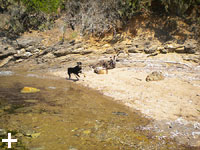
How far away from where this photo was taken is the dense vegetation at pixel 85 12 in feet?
53.1

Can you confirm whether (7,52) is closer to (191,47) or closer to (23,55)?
(23,55)

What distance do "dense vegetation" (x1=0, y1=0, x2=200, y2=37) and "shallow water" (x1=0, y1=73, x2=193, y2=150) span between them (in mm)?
12902

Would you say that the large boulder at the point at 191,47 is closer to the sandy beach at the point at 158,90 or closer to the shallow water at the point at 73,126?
the sandy beach at the point at 158,90

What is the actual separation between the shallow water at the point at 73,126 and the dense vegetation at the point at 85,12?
1290 centimetres

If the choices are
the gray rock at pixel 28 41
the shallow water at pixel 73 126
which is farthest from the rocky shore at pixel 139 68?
the shallow water at pixel 73 126

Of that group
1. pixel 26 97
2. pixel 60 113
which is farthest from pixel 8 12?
pixel 60 113

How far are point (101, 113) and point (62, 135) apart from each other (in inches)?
71.5

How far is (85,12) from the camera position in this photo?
776 inches

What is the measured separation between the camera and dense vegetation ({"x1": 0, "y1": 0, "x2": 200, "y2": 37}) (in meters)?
16.2

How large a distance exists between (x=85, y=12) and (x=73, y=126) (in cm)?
1774

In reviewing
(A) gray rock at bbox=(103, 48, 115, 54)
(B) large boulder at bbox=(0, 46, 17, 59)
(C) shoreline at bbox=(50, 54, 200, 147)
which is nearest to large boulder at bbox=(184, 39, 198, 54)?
(C) shoreline at bbox=(50, 54, 200, 147)

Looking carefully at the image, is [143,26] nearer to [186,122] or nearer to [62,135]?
[186,122]

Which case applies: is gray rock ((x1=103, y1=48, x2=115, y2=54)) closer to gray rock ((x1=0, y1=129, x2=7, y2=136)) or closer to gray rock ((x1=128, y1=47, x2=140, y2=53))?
gray rock ((x1=128, y1=47, x2=140, y2=53))

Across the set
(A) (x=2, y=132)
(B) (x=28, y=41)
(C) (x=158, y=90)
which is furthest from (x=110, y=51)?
(A) (x=2, y=132)
